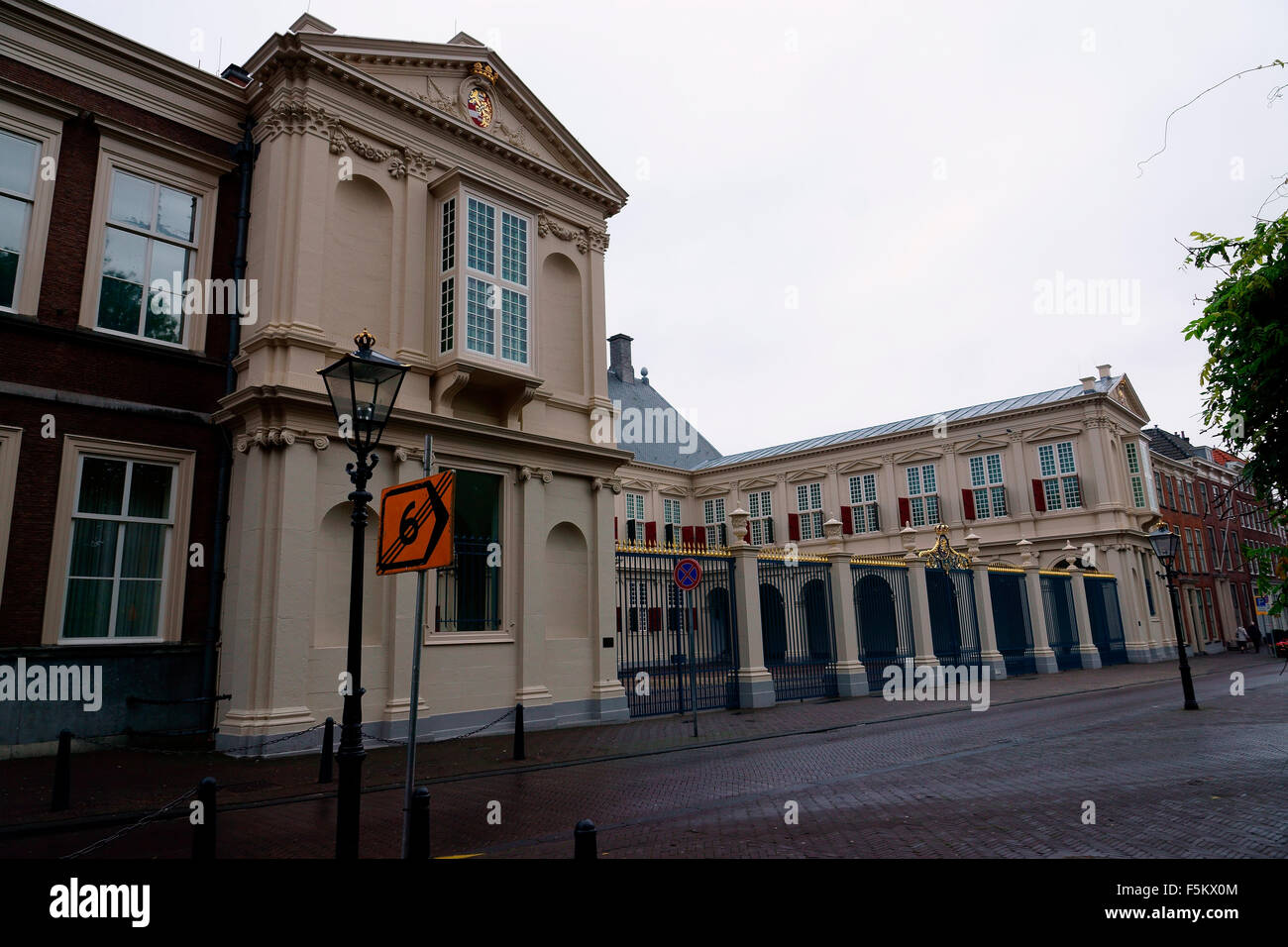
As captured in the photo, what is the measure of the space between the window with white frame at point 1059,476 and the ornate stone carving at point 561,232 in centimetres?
3038

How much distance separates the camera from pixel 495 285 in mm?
16328

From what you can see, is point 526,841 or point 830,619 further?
point 830,619

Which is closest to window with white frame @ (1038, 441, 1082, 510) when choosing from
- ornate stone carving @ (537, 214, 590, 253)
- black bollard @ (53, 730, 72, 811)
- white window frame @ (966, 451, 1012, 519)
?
white window frame @ (966, 451, 1012, 519)

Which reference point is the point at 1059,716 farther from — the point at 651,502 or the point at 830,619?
the point at 651,502

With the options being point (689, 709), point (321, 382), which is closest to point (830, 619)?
point (689, 709)

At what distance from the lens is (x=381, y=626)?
46.4 ft

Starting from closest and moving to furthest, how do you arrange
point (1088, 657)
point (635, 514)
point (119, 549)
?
point (119, 549) → point (1088, 657) → point (635, 514)

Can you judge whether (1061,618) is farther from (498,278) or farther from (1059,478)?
(498,278)

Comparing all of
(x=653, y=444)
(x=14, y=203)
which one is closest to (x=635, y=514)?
(x=653, y=444)

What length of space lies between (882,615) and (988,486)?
73.3 ft

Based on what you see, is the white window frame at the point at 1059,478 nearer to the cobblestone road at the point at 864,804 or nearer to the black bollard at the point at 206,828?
the cobblestone road at the point at 864,804

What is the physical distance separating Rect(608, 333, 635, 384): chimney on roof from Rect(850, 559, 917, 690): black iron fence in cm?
2795

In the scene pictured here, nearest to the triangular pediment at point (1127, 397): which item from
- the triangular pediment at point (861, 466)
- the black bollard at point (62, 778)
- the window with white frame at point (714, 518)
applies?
the triangular pediment at point (861, 466)
